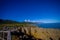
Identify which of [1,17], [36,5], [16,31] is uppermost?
[36,5]

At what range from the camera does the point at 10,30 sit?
2047 millimetres

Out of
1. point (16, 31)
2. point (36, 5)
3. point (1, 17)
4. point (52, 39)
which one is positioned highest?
point (36, 5)

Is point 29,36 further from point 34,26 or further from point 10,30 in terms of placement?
point 10,30

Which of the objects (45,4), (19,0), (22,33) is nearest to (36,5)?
(45,4)

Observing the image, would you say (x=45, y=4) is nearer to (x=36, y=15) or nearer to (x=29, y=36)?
(x=36, y=15)

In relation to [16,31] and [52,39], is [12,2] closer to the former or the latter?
[16,31]

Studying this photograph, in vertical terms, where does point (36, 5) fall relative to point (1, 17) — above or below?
above

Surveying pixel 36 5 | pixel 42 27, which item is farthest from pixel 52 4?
pixel 42 27

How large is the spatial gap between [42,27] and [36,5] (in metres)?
0.38

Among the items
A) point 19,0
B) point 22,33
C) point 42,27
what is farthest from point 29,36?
point 19,0

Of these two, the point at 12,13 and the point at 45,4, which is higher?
the point at 45,4

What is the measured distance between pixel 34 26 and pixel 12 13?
0.42 m

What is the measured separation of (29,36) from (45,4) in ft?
1.91

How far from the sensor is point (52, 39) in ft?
6.61
